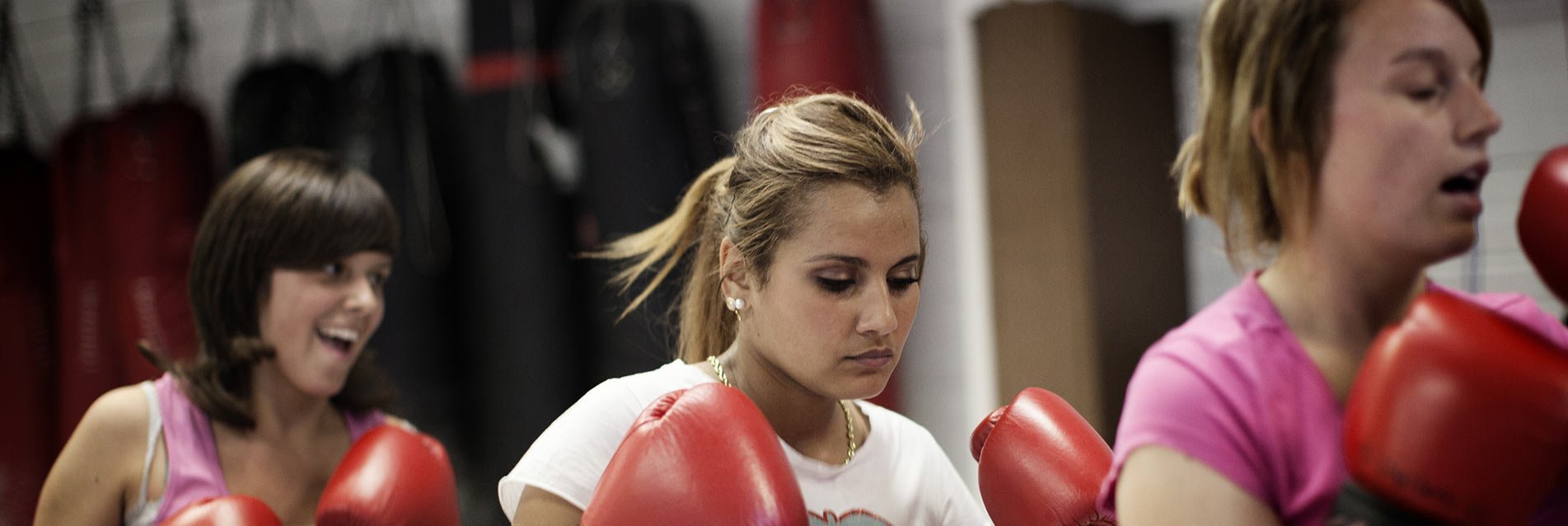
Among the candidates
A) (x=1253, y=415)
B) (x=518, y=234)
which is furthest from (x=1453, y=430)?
(x=518, y=234)

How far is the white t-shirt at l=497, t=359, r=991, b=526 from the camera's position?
4.49 ft

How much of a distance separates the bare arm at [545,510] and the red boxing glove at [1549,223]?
3.01 feet

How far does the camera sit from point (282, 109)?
3543 millimetres

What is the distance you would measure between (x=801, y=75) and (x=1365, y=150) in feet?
7.17

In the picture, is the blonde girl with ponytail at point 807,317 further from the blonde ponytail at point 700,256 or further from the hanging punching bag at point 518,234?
the hanging punching bag at point 518,234

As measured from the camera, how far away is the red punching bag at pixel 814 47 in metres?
3.07

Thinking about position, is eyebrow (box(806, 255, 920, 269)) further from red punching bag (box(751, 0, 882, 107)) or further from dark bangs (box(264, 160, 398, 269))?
red punching bag (box(751, 0, 882, 107))

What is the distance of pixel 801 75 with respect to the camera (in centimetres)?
307

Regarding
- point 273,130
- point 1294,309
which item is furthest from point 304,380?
point 273,130

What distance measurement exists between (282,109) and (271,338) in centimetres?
178

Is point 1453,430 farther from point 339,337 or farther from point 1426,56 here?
point 339,337

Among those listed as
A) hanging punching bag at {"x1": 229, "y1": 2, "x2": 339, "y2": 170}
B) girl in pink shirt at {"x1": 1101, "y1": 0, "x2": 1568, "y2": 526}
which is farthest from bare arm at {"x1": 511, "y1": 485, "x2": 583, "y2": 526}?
hanging punching bag at {"x1": 229, "y1": 2, "x2": 339, "y2": 170}

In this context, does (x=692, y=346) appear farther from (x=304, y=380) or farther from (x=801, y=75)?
(x=801, y=75)

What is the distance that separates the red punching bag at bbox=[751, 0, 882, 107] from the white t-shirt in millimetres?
1517
